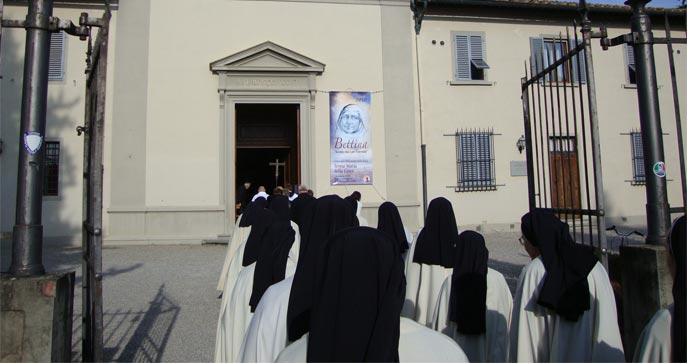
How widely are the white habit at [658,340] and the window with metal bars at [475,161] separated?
549 inches

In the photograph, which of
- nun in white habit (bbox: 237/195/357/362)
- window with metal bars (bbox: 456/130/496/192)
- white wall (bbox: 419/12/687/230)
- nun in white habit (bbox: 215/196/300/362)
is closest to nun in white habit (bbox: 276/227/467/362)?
nun in white habit (bbox: 237/195/357/362)

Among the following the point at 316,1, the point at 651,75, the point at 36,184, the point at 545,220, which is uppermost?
the point at 316,1

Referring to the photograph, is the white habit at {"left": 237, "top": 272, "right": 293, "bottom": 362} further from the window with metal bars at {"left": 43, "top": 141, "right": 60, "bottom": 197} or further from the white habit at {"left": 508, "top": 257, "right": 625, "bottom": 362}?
the window with metal bars at {"left": 43, "top": 141, "right": 60, "bottom": 197}

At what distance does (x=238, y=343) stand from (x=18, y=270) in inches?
60.6

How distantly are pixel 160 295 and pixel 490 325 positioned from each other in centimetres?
580

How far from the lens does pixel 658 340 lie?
1.80m

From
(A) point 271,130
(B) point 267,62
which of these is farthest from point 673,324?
(A) point 271,130

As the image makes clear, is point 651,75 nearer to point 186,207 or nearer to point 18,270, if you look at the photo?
point 18,270

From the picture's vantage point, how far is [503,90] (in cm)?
1609

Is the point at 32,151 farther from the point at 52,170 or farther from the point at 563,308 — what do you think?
the point at 52,170

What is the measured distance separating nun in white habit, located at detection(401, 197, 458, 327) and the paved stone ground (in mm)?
2261

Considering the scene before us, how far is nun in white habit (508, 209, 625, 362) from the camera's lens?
2859mm

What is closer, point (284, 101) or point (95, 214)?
point (95, 214)

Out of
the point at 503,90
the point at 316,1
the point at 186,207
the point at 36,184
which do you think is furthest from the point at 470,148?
the point at 36,184
